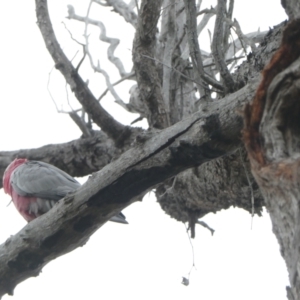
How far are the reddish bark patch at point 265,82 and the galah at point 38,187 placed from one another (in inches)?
109

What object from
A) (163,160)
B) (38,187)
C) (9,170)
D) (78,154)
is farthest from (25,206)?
(163,160)

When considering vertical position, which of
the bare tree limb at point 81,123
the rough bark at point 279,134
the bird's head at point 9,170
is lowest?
the rough bark at point 279,134

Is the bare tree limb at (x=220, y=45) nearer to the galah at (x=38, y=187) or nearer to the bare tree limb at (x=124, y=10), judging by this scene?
the galah at (x=38, y=187)

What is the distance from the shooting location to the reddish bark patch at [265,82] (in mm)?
1663

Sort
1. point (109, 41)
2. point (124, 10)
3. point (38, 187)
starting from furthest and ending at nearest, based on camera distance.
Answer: point (109, 41) < point (124, 10) < point (38, 187)

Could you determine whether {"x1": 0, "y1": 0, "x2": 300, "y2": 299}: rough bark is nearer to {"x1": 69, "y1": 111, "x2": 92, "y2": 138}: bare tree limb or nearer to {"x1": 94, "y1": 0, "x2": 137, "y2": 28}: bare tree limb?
{"x1": 69, "y1": 111, "x2": 92, "y2": 138}: bare tree limb

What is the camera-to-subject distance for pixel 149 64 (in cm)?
388

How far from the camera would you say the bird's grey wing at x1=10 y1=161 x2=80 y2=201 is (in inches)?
173

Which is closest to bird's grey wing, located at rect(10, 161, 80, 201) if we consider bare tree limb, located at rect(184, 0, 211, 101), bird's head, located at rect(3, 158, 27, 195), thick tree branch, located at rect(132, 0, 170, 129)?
bird's head, located at rect(3, 158, 27, 195)

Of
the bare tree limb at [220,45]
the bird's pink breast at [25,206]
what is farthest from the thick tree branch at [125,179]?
the bird's pink breast at [25,206]

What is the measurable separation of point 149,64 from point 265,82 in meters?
2.24

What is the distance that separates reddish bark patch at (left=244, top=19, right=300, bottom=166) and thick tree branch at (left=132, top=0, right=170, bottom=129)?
1.99 metres

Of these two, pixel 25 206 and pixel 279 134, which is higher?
pixel 25 206

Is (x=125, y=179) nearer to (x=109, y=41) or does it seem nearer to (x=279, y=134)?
(x=279, y=134)
